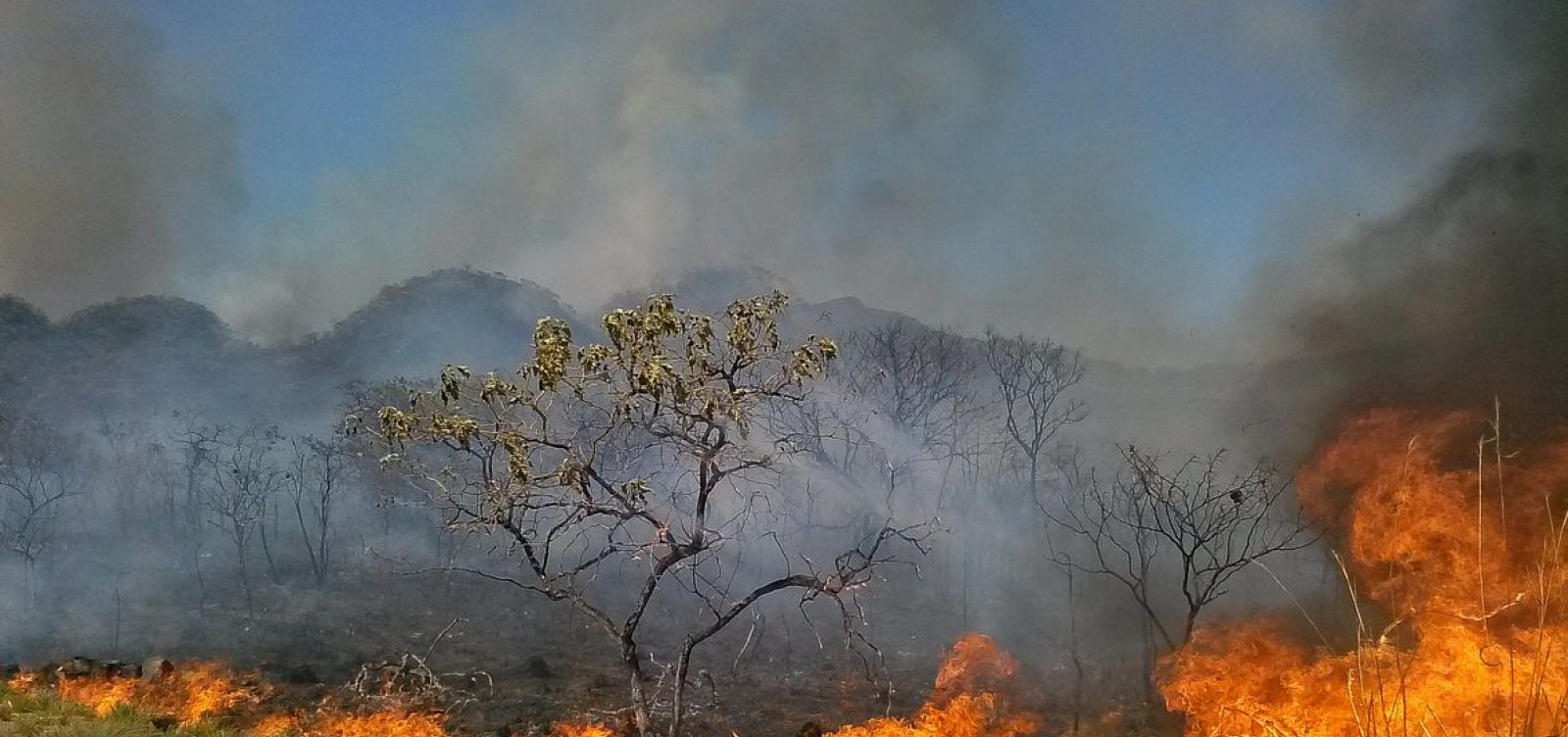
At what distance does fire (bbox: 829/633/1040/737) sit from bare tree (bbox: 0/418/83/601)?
115 feet

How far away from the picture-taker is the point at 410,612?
102 ft

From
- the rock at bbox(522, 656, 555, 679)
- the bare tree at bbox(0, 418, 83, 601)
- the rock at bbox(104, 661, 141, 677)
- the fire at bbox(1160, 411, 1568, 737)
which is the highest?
the bare tree at bbox(0, 418, 83, 601)

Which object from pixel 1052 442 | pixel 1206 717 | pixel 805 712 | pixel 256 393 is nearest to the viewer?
pixel 1206 717

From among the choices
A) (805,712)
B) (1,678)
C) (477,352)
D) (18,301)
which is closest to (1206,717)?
(805,712)

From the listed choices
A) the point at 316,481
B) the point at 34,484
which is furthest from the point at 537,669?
the point at 34,484

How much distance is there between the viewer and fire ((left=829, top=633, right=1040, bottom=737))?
1827cm

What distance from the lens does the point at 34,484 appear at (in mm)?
35094

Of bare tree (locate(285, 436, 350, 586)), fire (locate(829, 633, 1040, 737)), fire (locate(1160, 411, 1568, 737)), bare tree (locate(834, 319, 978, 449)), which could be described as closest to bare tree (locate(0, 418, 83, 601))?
bare tree (locate(285, 436, 350, 586))

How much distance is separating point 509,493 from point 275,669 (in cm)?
1654

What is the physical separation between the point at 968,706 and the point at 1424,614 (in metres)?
10.4

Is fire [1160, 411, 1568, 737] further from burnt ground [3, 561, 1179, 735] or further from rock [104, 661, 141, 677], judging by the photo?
rock [104, 661, 141, 677]

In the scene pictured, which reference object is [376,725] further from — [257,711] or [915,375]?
[915,375]

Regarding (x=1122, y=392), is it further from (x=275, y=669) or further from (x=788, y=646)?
(x=275, y=669)

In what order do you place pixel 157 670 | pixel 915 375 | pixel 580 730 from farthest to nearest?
pixel 915 375 < pixel 157 670 < pixel 580 730
